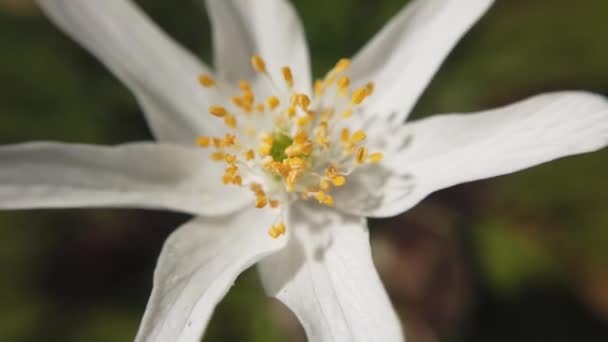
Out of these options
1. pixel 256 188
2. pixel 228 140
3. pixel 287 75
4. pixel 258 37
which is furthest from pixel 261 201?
pixel 258 37

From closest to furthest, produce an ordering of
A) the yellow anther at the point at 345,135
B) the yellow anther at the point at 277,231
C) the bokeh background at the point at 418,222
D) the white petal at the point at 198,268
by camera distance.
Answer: the white petal at the point at 198,268 < the yellow anther at the point at 277,231 < the yellow anther at the point at 345,135 < the bokeh background at the point at 418,222

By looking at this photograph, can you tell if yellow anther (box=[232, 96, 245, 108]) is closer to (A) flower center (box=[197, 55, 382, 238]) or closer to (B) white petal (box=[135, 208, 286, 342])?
(A) flower center (box=[197, 55, 382, 238])

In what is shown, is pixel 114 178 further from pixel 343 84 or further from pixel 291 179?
pixel 343 84

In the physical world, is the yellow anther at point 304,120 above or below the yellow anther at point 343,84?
below

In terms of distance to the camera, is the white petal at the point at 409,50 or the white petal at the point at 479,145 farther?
the white petal at the point at 409,50

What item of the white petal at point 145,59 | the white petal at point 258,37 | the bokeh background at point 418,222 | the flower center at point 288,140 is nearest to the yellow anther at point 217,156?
the flower center at point 288,140

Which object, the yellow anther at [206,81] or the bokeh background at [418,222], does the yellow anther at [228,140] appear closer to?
the yellow anther at [206,81]

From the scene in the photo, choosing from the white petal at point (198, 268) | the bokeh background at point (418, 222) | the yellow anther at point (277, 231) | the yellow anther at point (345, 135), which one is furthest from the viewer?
the bokeh background at point (418, 222)
